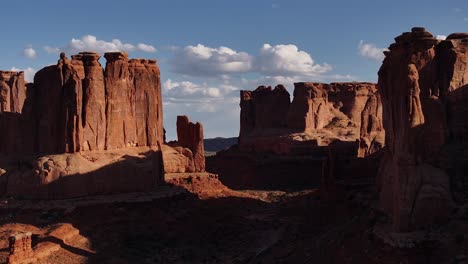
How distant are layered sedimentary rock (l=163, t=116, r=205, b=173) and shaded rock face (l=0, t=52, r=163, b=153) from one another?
13.6ft

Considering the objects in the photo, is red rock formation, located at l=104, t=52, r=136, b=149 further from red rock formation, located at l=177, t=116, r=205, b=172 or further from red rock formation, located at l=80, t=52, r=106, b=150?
red rock formation, located at l=177, t=116, r=205, b=172

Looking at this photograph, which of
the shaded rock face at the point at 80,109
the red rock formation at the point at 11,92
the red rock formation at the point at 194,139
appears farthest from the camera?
the red rock formation at the point at 11,92

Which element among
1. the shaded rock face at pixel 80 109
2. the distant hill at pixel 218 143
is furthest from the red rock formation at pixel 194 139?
the distant hill at pixel 218 143

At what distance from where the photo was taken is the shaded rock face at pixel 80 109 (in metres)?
39.1

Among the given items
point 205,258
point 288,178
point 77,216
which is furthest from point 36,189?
point 288,178

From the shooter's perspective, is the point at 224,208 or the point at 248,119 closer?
the point at 224,208

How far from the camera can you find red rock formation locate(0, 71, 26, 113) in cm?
6569

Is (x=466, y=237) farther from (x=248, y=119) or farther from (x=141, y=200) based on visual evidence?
(x=248, y=119)

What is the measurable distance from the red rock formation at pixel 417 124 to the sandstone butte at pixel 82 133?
18277 millimetres

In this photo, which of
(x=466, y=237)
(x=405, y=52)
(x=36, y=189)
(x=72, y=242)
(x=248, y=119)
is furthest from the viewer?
(x=248, y=119)

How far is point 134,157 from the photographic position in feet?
137

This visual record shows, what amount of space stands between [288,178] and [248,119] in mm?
16988

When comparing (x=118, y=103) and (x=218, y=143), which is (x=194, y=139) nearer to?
(x=118, y=103)

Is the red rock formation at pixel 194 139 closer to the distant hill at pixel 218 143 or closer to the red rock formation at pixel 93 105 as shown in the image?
the red rock formation at pixel 93 105
